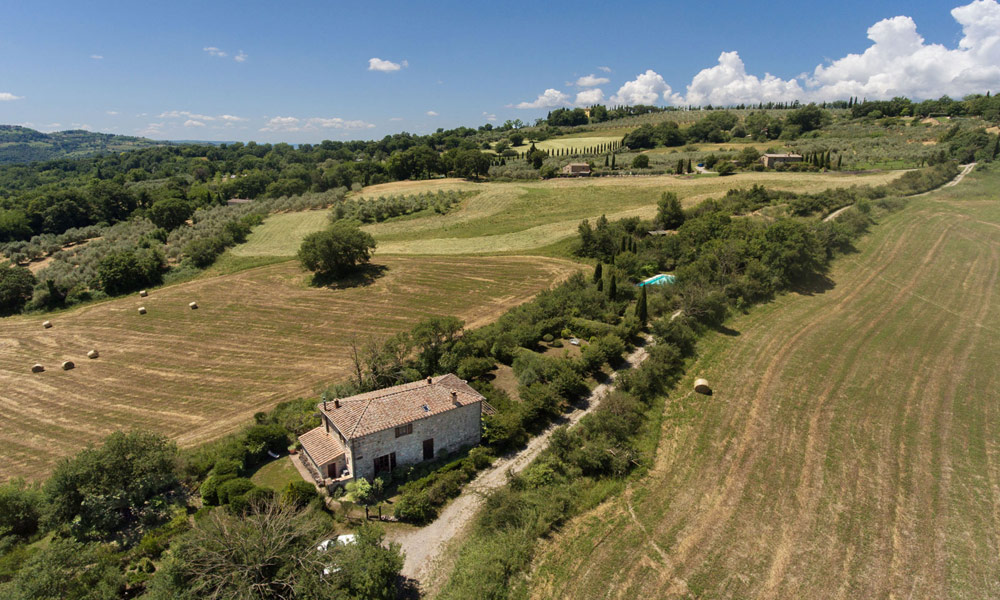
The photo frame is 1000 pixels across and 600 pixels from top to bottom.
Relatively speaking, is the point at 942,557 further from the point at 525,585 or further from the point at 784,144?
the point at 784,144

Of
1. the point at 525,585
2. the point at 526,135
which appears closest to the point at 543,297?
the point at 525,585

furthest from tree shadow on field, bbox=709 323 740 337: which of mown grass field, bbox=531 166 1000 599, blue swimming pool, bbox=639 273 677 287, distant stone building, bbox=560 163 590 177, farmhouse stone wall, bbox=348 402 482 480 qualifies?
distant stone building, bbox=560 163 590 177

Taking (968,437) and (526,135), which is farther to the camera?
(526,135)

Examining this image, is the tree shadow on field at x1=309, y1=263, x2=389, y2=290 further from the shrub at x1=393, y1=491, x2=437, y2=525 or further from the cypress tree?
the shrub at x1=393, y1=491, x2=437, y2=525

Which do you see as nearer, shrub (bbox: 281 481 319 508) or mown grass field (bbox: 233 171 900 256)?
shrub (bbox: 281 481 319 508)

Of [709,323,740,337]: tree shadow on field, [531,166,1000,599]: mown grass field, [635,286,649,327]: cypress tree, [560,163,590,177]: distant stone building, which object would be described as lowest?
[531,166,1000,599]: mown grass field

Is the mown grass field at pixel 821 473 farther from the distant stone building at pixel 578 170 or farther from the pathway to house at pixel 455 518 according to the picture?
the distant stone building at pixel 578 170
